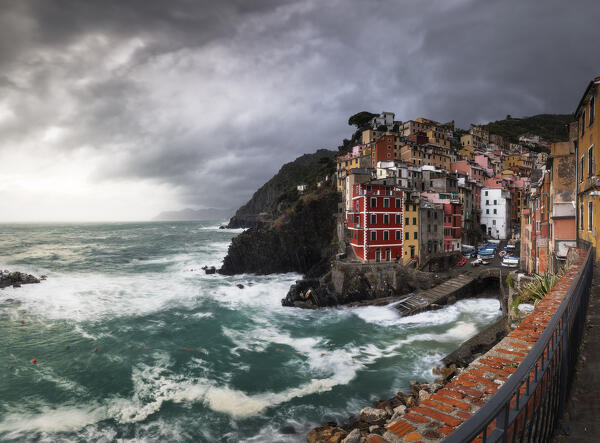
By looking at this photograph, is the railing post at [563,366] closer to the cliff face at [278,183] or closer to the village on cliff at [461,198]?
the village on cliff at [461,198]

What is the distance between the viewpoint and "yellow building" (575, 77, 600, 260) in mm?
14203

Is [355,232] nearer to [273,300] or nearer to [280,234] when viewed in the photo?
[273,300]

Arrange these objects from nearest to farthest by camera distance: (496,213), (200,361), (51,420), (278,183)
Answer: (51,420), (200,361), (496,213), (278,183)

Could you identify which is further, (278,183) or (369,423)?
(278,183)

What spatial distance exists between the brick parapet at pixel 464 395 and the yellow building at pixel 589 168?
37.9 feet

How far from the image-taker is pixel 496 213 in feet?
216

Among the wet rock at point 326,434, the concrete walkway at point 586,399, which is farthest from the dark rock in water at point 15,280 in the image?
the concrete walkway at point 586,399

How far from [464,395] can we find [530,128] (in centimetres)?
21697

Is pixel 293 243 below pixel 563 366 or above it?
below

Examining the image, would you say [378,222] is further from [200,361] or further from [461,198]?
[461,198]

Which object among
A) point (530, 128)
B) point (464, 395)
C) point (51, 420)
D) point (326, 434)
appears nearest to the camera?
point (464, 395)

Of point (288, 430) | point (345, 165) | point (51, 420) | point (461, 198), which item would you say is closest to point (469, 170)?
point (461, 198)

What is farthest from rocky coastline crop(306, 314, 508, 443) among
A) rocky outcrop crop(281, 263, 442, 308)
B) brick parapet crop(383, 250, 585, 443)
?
rocky outcrop crop(281, 263, 442, 308)

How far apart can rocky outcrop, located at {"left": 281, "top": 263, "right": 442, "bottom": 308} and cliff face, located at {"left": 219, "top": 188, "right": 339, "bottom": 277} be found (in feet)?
52.0
